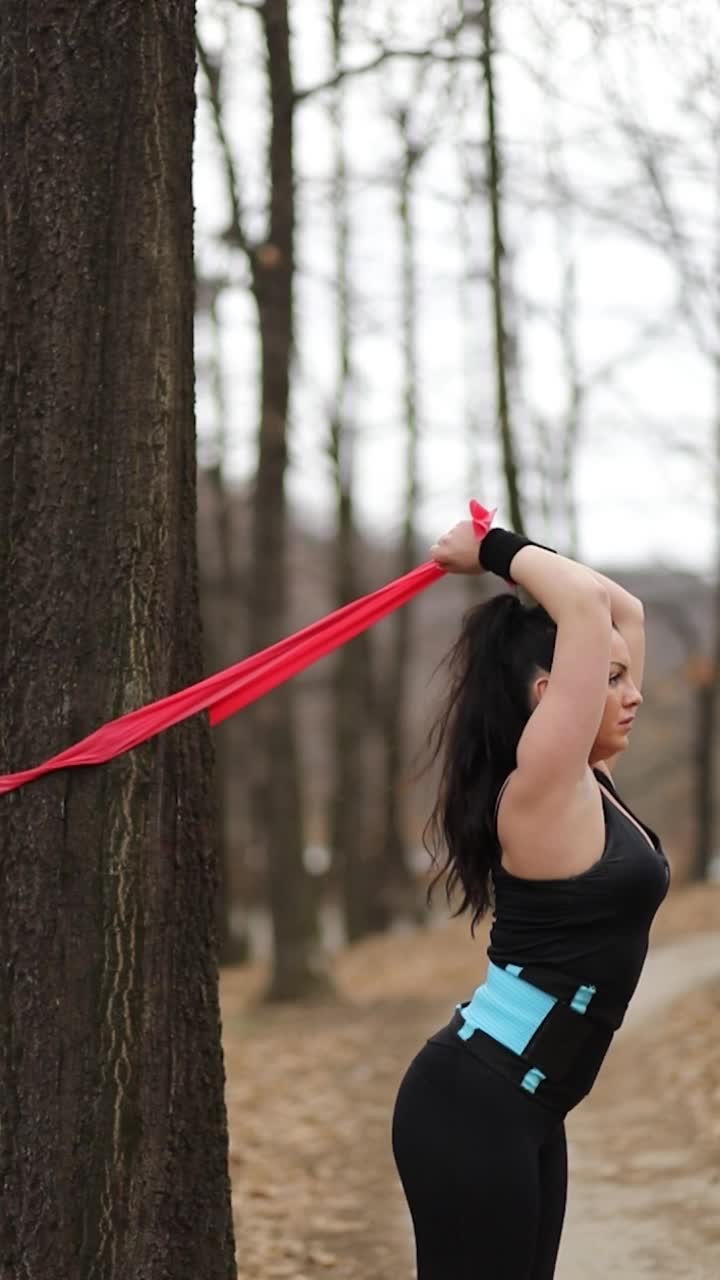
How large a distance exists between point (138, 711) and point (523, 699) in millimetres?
1074

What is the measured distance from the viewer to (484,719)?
10.4 ft

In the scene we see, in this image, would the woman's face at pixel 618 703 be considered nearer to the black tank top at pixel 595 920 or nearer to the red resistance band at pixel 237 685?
the black tank top at pixel 595 920

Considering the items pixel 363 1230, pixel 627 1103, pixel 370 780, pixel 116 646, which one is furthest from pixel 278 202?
pixel 370 780

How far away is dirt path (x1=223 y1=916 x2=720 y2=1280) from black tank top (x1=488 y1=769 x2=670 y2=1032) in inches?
111

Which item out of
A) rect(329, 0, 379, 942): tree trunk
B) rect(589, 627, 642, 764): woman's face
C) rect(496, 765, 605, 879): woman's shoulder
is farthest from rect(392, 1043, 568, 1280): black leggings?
rect(329, 0, 379, 942): tree trunk

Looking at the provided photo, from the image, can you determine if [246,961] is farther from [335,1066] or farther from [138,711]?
[138,711]

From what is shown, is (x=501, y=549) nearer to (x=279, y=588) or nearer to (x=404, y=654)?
(x=279, y=588)

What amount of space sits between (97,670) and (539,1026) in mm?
1427

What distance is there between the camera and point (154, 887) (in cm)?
382

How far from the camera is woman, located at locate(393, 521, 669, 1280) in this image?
296 centimetres

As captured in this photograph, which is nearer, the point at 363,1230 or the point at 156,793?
the point at 156,793

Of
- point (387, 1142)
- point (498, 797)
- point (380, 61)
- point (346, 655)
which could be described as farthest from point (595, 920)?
point (346, 655)

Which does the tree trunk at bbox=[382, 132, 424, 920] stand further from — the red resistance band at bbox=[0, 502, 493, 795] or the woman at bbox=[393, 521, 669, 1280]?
the woman at bbox=[393, 521, 669, 1280]

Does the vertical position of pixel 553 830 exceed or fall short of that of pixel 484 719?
it falls short
